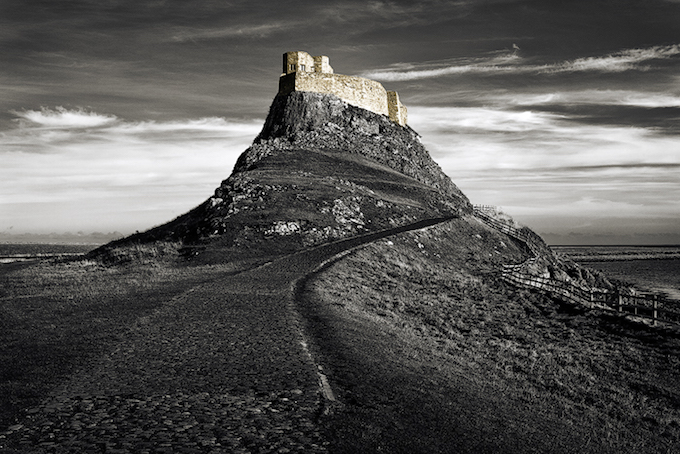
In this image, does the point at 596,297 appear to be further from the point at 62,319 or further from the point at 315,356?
the point at 62,319

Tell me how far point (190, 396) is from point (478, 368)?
9906 mm

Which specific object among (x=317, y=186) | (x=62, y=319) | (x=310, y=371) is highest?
(x=317, y=186)

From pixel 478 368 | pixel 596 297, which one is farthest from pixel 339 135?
pixel 478 368

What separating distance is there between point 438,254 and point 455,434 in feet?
127

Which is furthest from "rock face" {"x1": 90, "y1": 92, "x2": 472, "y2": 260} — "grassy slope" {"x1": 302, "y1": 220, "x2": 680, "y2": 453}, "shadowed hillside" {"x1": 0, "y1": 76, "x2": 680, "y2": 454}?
"grassy slope" {"x1": 302, "y1": 220, "x2": 680, "y2": 453}

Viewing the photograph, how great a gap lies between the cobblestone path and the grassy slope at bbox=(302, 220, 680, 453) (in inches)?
33.8

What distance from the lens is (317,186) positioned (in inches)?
2217

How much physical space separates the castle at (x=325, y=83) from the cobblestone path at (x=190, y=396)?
67500 millimetres

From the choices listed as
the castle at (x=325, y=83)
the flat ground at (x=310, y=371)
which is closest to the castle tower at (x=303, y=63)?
the castle at (x=325, y=83)

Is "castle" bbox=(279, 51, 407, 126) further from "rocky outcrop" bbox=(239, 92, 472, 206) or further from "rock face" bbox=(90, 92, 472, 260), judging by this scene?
"rock face" bbox=(90, 92, 472, 260)

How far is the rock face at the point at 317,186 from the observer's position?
153 ft

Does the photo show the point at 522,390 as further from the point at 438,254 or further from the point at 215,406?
the point at 438,254

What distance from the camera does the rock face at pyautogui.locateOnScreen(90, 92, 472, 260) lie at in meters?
46.6

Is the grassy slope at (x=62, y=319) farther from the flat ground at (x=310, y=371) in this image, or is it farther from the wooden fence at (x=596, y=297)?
the wooden fence at (x=596, y=297)
